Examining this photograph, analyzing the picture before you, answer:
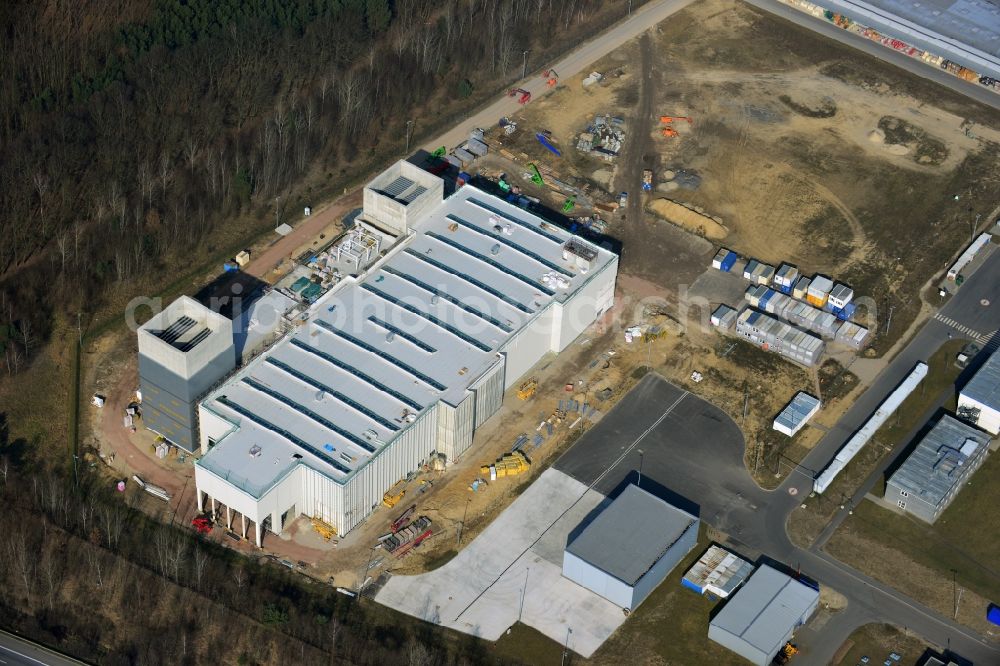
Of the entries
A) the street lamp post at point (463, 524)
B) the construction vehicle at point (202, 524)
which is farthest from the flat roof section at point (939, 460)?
the construction vehicle at point (202, 524)

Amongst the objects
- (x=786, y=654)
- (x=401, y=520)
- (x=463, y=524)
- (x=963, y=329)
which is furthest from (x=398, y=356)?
Result: (x=963, y=329)

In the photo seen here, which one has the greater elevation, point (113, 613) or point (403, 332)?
point (403, 332)

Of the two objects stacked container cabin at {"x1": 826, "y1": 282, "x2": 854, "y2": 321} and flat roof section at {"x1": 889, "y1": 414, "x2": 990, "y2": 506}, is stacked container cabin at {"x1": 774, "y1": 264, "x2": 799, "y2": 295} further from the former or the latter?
flat roof section at {"x1": 889, "y1": 414, "x2": 990, "y2": 506}

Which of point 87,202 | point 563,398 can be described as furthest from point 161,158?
point 563,398

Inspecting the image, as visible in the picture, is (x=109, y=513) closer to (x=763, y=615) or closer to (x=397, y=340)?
(x=397, y=340)

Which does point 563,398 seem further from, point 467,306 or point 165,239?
point 165,239

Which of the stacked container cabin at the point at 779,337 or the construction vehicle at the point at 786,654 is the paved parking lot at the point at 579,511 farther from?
the construction vehicle at the point at 786,654
